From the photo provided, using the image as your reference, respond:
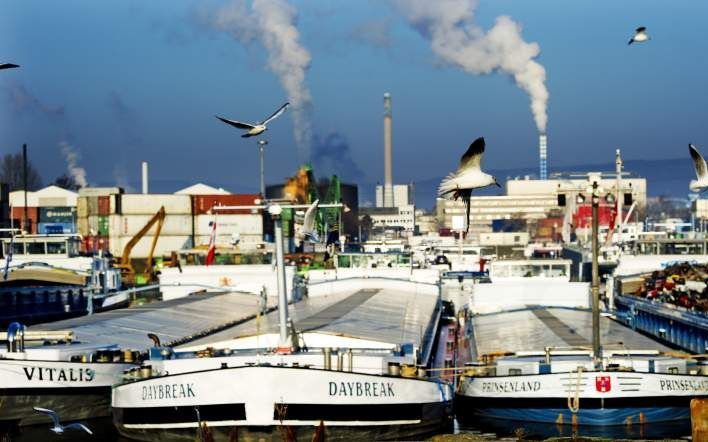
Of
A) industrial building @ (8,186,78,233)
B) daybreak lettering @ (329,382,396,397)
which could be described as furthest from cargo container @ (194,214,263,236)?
daybreak lettering @ (329,382,396,397)

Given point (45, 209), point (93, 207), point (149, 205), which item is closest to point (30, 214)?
point (45, 209)

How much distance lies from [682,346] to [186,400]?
728 inches

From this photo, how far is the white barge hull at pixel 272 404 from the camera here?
2438 cm

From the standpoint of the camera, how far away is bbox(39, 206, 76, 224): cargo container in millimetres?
142500

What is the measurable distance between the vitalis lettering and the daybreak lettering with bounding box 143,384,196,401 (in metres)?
4.08

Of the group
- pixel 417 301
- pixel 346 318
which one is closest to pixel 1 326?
pixel 417 301

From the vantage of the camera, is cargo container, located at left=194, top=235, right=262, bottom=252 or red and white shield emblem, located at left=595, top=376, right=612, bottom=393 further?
cargo container, located at left=194, top=235, right=262, bottom=252

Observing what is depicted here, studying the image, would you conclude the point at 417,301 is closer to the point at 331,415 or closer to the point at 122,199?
the point at 331,415

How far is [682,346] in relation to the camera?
38.3 m

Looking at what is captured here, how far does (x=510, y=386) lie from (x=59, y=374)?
9829mm

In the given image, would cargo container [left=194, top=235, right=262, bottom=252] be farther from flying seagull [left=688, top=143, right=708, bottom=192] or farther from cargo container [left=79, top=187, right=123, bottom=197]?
flying seagull [left=688, top=143, right=708, bottom=192]

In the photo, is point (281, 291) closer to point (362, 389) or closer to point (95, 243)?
point (362, 389)

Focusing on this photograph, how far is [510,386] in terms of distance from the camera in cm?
2852

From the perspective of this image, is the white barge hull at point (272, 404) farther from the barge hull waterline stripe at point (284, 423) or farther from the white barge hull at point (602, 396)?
the white barge hull at point (602, 396)
